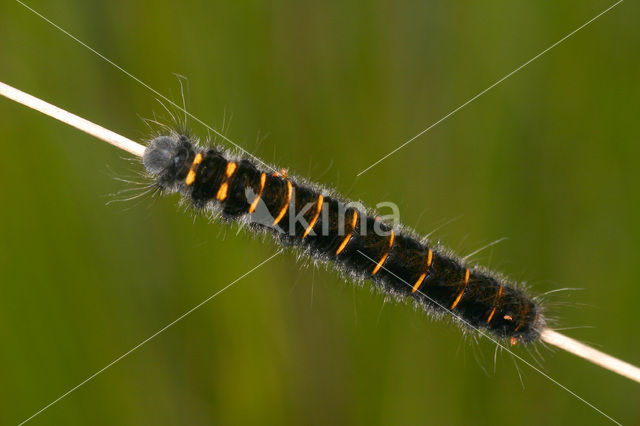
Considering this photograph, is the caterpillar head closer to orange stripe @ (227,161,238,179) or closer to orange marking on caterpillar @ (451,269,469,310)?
orange stripe @ (227,161,238,179)

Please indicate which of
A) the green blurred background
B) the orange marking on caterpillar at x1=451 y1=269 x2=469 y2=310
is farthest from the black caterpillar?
the green blurred background

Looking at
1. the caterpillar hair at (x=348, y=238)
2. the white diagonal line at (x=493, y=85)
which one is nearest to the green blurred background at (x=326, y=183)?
the white diagonal line at (x=493, y=85)

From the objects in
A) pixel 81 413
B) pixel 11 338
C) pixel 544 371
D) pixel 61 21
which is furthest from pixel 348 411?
pixel 61 21

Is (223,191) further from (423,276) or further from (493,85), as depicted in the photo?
(493,85)

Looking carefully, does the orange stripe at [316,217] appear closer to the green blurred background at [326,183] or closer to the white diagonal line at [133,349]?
the white diagonal line at [133,349]

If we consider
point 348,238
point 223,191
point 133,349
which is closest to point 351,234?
point 348,238

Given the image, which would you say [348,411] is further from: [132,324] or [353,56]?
[353,56]
